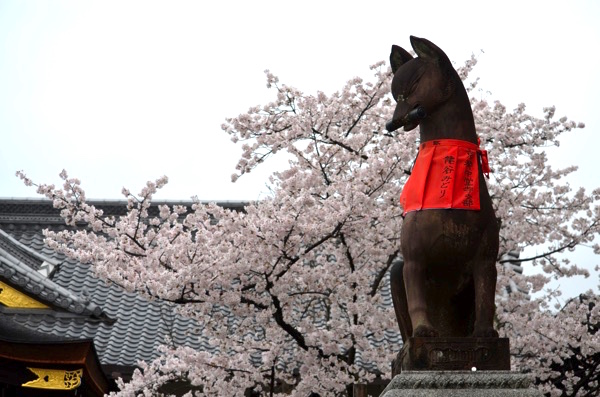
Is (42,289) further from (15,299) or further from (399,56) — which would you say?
(399,56)

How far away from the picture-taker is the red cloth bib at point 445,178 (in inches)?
193

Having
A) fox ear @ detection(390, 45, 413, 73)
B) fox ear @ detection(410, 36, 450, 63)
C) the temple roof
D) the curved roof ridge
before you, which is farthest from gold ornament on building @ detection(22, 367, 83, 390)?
fox ear @ detection(410, 36, 450, 63)

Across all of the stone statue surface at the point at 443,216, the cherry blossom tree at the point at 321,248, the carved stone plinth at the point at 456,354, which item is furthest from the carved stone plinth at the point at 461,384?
the cherry blossom tree at the point at 321,248

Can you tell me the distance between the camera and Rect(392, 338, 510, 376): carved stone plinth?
15.2 feet

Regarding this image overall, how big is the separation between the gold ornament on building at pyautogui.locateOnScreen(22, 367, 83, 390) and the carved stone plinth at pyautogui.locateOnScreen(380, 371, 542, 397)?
4799 millimetres

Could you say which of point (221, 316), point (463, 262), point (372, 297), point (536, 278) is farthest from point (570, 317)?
point (463, 262)

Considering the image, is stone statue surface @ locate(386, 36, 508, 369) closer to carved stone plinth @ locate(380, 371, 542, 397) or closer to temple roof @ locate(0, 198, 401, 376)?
carved stone plinth @ locate(380, 371, 542, 397)

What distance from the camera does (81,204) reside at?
10.2 meters

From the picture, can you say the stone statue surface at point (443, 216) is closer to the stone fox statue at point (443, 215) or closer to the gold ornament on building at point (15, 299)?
the stone fox statue at point (443, 215)

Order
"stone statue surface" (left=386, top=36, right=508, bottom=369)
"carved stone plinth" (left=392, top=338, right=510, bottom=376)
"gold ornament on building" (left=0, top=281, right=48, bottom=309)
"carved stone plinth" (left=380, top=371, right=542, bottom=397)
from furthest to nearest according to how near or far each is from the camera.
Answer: "gold ornament on building" (left=0, top=281, right=48, bottom=309)
"stone statue surface" (left=386, top=36, right=508, bottom=369)
"carved stone plinth" (left=392, top=338, right=510, bottom=376)
"carved stone plinth" (left=380, top=371, right=542, bottom=397)

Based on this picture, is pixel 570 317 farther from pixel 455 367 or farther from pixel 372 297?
pixel 455 367

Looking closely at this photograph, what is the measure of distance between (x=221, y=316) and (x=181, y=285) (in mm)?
834

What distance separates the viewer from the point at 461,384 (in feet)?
14.9

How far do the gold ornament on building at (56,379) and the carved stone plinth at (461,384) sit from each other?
4.80 meters
